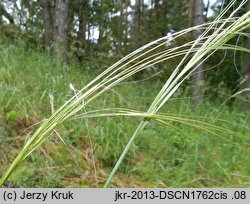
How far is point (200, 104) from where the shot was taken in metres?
3.89

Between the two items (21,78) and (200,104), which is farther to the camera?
(200,104)

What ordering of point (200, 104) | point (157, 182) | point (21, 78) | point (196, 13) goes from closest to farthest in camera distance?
point (157, 182) → point (21, 78) → point (200, 104) → point (196, 13)

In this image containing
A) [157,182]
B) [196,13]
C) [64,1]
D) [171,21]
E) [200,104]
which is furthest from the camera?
[171,21]

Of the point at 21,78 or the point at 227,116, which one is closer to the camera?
the point at 21,78

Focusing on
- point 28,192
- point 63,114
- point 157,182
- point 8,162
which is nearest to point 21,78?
point 8,162

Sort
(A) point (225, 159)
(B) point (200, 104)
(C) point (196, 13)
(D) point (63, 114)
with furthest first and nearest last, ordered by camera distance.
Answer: (C) point (196, 13) < (B) point (200, 104) < (A) point (225, 159) < (D) point (63, 114)

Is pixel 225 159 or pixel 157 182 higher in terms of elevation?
pixel 225 159

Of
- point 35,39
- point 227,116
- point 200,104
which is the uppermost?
point 35,39

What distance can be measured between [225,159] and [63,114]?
7.01 ft

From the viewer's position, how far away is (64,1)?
5152 millimetres

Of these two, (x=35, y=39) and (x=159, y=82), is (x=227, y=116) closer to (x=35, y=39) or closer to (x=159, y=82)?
(x=159, y=82)

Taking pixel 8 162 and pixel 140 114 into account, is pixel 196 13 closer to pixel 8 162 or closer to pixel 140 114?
pixel 8 162

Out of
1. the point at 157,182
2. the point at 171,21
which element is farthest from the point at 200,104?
the point at 171,21

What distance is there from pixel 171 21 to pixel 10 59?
20.9ft
